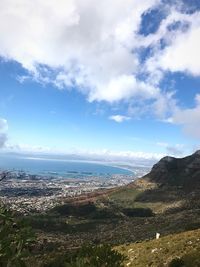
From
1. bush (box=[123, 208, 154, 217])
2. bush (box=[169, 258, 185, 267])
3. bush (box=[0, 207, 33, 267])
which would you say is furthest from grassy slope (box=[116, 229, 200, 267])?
bush (box=[123, 208, 154, 217])

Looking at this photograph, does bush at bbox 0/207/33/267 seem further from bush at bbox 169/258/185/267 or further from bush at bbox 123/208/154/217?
bush at bbox 123/208/154/217

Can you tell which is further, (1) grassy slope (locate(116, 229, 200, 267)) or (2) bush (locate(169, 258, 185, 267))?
(1) grassy slope (locate(116, 229, 200, 267))

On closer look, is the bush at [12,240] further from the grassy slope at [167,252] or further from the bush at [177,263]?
the bush at [177,263]

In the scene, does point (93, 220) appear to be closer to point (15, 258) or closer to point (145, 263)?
point (145, 263)

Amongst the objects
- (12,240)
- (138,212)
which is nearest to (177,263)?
(12,240)

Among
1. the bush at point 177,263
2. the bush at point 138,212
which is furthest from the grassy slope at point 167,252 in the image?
the bush at point 138,212

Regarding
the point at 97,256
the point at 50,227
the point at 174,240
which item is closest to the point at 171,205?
the point at 50,227

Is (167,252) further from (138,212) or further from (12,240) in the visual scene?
(138,212)

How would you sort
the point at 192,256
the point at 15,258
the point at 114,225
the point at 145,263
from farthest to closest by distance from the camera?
the point at 114,225, the point at 145,263, the point at 192,256, the point at 15,258
